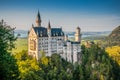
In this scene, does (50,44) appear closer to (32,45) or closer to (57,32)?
(57,32)

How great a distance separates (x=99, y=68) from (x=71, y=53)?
431 cm

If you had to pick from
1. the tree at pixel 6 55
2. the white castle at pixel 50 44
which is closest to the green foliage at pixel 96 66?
the white castle at pixel 50 44

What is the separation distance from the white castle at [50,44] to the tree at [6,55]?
63.0 feet

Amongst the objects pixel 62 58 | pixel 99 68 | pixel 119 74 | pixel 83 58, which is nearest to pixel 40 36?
pixel 62 58

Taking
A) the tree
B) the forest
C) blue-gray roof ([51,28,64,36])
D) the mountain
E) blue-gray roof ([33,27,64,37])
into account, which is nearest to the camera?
the tree

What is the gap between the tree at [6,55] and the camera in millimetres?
10688

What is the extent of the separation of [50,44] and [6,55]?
21860 millimetres

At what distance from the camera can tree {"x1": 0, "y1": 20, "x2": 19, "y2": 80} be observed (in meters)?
10.7

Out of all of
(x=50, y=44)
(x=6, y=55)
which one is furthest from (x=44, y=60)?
(x=6, y=55)

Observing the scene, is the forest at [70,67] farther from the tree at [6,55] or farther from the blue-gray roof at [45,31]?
the tree at [6,55]

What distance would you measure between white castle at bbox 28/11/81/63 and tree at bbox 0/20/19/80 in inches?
756

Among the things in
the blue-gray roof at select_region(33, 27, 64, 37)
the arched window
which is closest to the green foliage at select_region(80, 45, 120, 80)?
the blue-gray roof at select_region(33, 27, 64, 37)

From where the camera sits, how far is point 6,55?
35.1ft

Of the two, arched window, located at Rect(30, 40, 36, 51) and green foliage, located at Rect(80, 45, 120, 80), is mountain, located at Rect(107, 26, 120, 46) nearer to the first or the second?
green foliage, located at Rect(80, 45, 120, 80)
